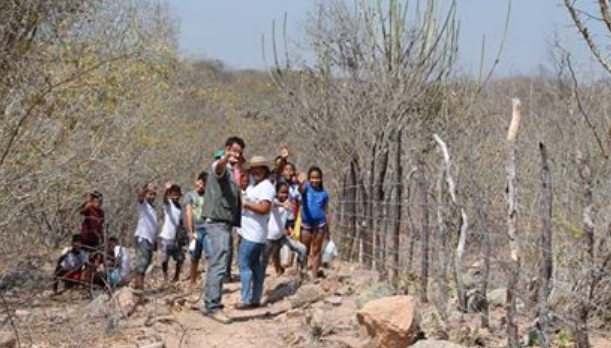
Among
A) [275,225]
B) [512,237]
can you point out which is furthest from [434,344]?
[275,225]

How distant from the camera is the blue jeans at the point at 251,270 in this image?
345 inches

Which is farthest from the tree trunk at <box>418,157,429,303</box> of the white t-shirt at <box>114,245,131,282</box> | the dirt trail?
the white t-shirt at <box>114,245,131,282</box>

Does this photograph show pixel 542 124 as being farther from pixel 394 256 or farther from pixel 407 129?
pixel 394 256

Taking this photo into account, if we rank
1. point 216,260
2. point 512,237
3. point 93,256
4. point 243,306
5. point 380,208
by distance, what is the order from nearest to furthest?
point 512,237 < point 216,260 < point 243,306 < point 93,256 < point 380,208

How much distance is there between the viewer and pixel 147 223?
34.1ft

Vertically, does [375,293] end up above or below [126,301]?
above

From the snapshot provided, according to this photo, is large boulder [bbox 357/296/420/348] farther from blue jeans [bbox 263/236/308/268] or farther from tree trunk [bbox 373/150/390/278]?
tree trunk [bbox 373/150/390/278]

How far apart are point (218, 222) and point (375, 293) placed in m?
1.61

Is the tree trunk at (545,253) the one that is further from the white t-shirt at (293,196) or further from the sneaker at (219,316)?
the white t-shirt at (293,196)

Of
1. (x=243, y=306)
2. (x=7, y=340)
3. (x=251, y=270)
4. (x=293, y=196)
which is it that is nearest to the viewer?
(x=7, y=340)

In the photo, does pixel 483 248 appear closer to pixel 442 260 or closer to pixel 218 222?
pixel 442 260

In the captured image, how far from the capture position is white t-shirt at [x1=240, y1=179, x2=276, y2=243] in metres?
8.72

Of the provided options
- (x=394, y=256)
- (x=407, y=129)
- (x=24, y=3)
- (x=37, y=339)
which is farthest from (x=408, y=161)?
(x=37, y=339)

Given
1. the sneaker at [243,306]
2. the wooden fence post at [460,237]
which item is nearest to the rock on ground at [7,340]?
the sneaker at [243,306]
